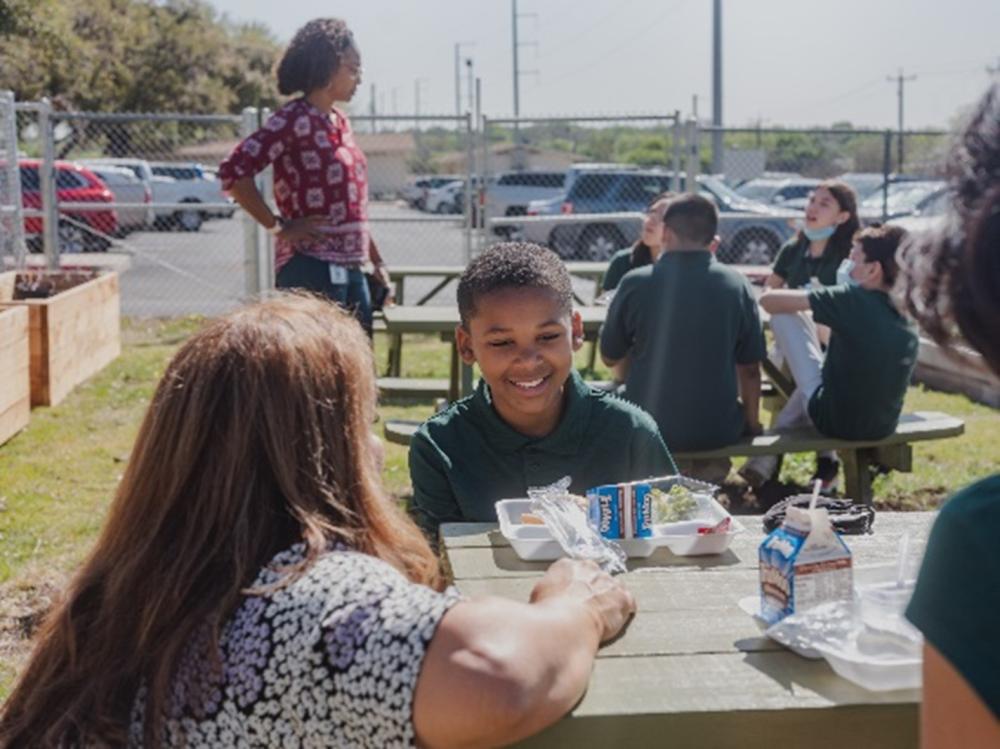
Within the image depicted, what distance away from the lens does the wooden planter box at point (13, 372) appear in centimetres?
739

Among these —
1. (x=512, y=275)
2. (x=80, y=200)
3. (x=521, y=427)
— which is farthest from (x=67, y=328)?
(x=80, y=200)

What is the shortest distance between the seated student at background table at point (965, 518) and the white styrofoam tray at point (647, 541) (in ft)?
3.93

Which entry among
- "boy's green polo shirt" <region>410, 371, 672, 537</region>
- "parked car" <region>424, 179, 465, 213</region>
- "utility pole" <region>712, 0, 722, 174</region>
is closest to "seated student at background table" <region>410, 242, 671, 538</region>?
"boy's green polo shirt" <region>410, 371, 672, 537</region>

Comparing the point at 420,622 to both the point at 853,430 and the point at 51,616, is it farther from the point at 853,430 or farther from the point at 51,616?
the point at 853,430

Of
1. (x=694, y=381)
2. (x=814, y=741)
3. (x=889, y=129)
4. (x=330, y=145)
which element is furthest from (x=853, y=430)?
(x=889, y=129)

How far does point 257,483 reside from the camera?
1.87 meters

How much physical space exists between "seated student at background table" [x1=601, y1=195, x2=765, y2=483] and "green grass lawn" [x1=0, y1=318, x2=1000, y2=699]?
1294 millimetres

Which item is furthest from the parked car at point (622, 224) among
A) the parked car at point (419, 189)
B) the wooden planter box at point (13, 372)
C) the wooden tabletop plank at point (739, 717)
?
the wooden tabletop plank at point (739, 717)

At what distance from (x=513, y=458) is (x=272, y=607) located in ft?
4.93

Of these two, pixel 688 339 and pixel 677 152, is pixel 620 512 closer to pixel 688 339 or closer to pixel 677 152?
pixel 688 339

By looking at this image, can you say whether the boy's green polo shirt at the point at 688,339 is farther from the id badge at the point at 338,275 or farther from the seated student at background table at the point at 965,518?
the seated student at background table at the point at 965,518

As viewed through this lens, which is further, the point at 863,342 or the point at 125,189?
the point at 125,189

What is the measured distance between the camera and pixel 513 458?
3.23 m

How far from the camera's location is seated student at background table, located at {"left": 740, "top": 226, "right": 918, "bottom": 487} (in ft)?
18.3
